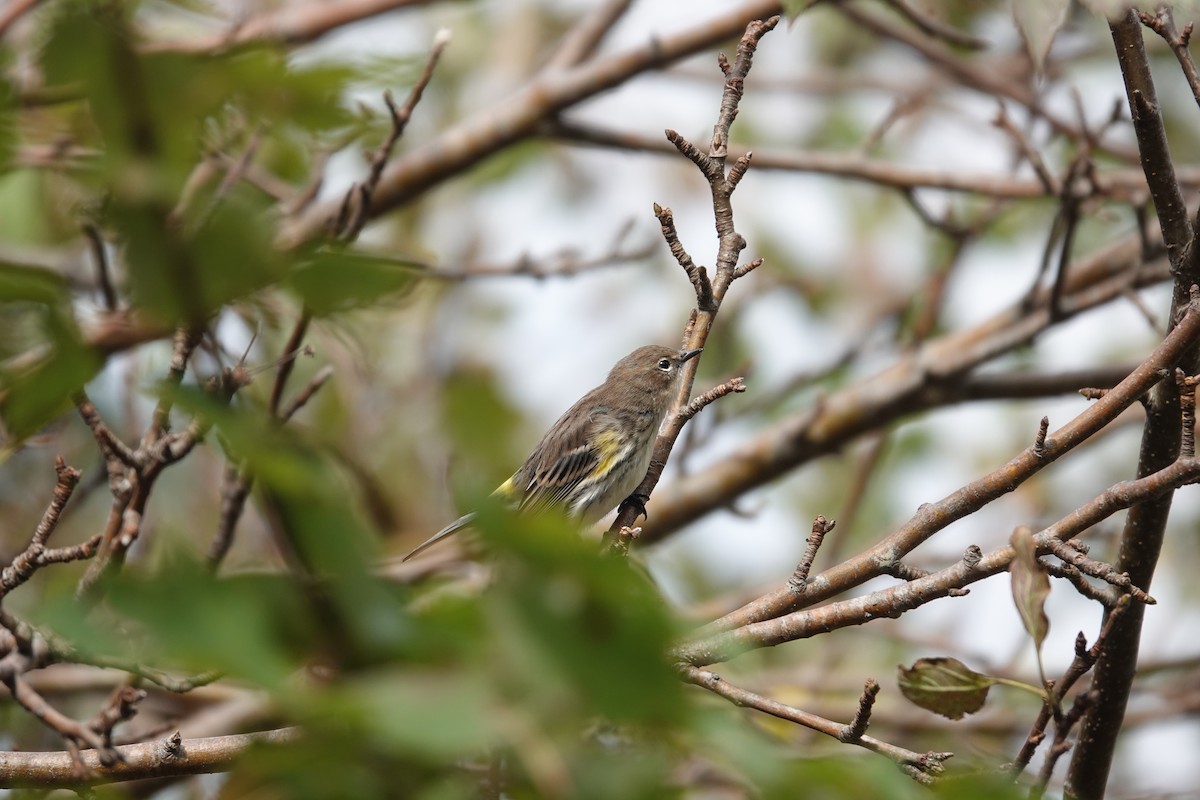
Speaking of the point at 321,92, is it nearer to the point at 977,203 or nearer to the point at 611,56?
the point at 611,56

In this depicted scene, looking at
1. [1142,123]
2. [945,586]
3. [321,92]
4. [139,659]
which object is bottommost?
[139,659]

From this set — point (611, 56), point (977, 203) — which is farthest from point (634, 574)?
point (977, 203)

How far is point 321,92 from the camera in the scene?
1137mm

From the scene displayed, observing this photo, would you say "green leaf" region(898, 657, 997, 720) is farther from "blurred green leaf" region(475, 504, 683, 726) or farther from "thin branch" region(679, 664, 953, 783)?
"blurred green leaf" region(475, 504, 683, 726)

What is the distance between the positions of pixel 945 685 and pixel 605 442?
3.88 metres

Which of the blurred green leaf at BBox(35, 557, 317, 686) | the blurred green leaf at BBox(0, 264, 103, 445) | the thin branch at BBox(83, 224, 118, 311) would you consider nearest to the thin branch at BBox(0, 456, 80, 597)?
the thin branch at BBox(83, 224, 118, 311)

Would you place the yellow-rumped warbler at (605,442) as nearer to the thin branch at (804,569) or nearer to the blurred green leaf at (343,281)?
the thin branch at (804,569)

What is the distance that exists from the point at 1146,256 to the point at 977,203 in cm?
323

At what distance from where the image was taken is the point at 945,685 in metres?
2.44

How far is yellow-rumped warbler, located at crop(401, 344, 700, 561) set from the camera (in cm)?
595

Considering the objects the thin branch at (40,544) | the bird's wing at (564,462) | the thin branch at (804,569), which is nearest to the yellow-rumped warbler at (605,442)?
the bird's wing at (564,462)

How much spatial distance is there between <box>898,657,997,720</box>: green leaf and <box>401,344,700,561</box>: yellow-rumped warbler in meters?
3.37

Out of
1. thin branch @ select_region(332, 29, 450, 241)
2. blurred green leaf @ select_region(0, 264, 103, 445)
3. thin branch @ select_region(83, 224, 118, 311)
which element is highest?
thin branch @ select_region(332, 29, 450, 241)

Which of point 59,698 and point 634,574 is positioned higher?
point 59,698
